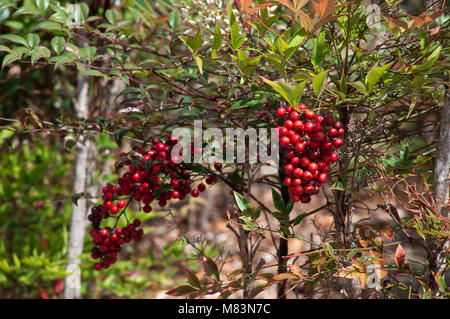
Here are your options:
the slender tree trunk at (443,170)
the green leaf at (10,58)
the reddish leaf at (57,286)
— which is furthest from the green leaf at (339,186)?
the reddish leaf at (57,286)

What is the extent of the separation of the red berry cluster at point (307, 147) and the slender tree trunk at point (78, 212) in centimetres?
97

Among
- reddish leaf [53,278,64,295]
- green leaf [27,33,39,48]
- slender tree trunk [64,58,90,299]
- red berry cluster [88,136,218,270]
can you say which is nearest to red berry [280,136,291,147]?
red berry cluster [88,136,218,270]

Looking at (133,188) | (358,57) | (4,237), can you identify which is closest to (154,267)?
(4,237)

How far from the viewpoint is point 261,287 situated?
90 centimetres

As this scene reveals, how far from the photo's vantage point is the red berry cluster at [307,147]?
0.74 meters

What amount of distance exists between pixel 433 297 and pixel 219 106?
614 millimetres

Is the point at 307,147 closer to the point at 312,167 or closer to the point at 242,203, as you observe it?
the point at 312,167

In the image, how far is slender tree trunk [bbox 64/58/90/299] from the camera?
4.97ft

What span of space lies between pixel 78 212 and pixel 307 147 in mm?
1035

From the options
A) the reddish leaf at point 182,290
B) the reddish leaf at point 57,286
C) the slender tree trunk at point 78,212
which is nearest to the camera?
the reddish leaf at point 182,290

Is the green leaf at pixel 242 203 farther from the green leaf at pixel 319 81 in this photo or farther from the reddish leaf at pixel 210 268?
the green leaf at pixel 319 81

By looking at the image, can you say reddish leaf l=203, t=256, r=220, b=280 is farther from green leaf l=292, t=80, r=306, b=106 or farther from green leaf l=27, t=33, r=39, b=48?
green leaf l=27, t=33, r=39, b=48

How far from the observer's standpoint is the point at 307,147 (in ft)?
2.53
